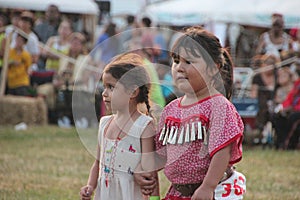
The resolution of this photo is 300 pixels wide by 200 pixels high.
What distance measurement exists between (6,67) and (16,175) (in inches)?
214

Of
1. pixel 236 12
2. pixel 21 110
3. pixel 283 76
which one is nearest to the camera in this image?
pixel 283 76

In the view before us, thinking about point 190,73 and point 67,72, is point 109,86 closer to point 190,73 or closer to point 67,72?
point 190,73

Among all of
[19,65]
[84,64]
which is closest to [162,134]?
[84,64]

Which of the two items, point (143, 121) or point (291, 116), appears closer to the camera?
point (143, 121)

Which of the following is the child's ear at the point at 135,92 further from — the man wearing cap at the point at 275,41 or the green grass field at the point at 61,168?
the man wearing cap at the point at 275,41

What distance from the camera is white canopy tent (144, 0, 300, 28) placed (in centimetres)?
1455

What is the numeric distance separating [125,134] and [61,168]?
3921 millimetres

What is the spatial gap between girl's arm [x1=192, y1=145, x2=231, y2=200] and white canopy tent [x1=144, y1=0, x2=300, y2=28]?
37.7ft

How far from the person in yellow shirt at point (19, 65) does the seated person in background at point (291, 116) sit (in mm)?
4385

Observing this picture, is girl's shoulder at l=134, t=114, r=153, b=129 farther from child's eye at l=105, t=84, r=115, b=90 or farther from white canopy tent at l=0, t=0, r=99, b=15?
white canopy tent at l=0, t=0, r=99, b=15

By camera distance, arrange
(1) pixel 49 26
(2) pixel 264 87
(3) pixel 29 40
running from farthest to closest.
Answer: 1. (1) pixel 49 26
2. (3) pixel 29 40
3. (2) pixel 264 87

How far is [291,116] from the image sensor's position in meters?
9.90

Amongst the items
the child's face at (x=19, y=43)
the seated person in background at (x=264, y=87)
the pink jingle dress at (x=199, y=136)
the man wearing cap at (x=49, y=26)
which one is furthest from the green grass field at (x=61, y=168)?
the man wearing cap at (x=49, y=26)

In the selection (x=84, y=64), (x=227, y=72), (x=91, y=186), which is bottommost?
(x=84, y=64)
